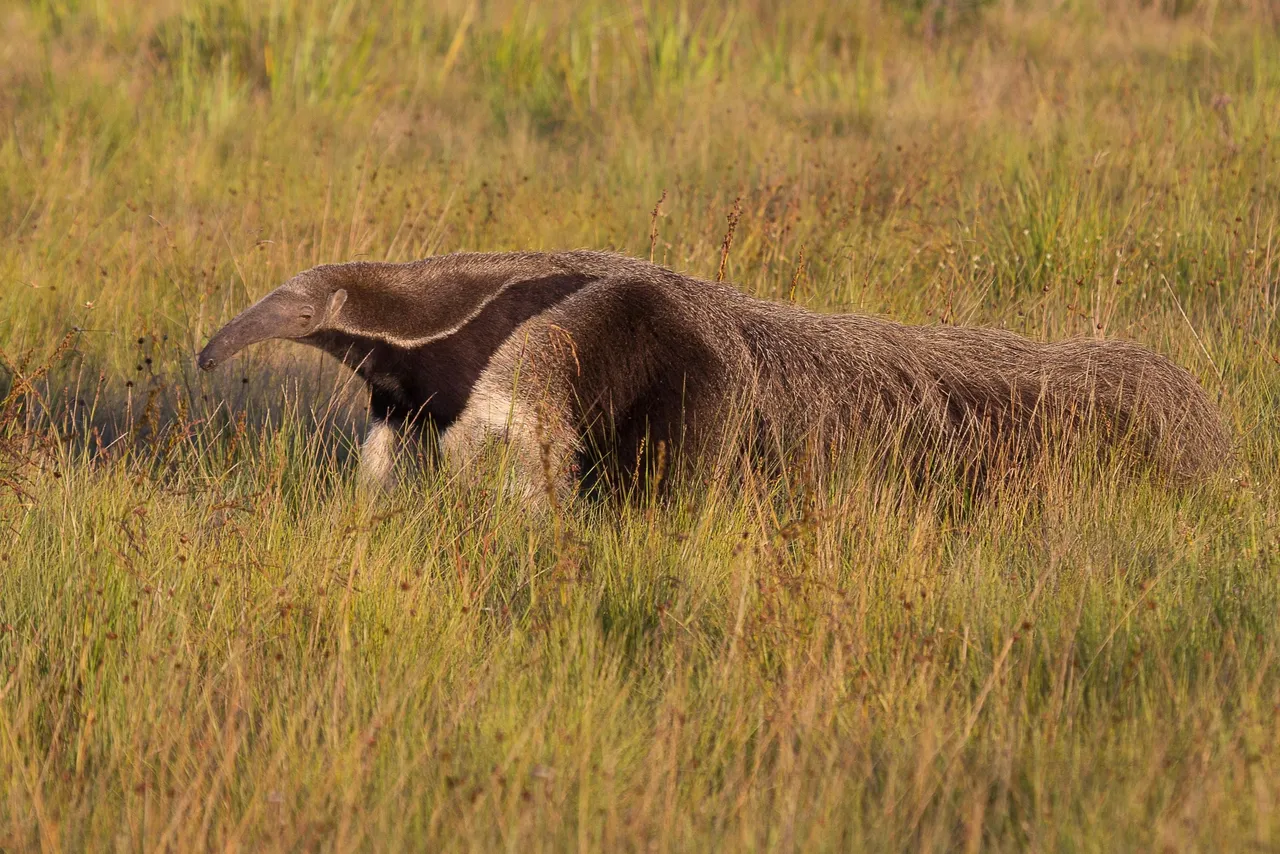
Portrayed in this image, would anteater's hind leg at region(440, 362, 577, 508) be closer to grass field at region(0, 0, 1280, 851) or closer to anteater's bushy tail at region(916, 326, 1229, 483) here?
grass field at region(0, 0, 1280, 851)

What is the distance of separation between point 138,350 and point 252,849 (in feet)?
14.0

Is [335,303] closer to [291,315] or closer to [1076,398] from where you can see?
[291,315]

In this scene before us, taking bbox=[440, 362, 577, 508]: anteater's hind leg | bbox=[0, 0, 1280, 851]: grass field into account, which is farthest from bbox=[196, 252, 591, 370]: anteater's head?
bbox=[0, 0, 1280, 851]: grass field

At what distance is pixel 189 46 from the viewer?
10297 mm

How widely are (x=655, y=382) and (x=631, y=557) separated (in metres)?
0.88

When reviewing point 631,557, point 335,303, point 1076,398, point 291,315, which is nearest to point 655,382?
point 631,557

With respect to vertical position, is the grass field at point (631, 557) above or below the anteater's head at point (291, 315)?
below

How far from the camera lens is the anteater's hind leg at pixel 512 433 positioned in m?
4.53

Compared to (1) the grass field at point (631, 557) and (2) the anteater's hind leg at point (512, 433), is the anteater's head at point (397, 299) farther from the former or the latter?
(1) the grass field at point (631, 557)

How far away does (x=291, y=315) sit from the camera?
4422mm

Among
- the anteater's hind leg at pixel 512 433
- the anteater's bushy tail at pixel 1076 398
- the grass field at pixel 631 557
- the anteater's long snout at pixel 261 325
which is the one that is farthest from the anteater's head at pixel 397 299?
the anteater's bushy tail at pixel 1076 398

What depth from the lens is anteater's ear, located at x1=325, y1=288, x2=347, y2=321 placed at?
14.7 feet

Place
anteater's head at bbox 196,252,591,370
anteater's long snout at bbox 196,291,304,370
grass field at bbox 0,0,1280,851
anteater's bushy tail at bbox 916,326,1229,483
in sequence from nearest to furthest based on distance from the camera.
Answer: grass field at bbox 0,0,1280,851, anteater's long snout at bbox 196,291,304,370, anteater's head at bbox 196,252,591,370, anteater's bushy tail at bbox 916,326,1229,483

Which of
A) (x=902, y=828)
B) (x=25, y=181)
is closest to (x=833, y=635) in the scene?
(x=902, y=828)
